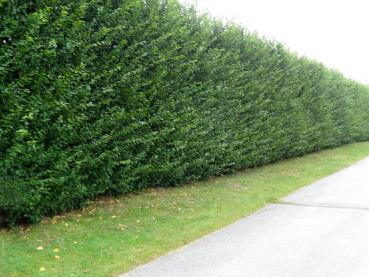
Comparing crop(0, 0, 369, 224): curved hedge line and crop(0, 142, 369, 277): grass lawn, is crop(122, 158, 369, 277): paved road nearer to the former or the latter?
crop(0, 142, 369, 277): grass lawn

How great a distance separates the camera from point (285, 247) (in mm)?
6035

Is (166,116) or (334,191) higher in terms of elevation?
(166,116)

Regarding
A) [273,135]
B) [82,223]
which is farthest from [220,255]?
[273,135]

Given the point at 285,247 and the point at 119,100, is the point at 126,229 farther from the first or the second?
the point at 285,247

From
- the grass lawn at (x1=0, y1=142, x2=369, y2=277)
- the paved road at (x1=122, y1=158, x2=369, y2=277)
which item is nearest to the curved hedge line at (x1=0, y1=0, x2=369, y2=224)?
the grass lawn at (x1=0, y1=142, x2=369, y2=277)

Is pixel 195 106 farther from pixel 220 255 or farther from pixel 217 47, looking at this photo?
pixel 220 255

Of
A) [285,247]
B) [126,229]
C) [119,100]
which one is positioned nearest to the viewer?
[285,247]

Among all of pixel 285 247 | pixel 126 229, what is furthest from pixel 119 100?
pixel 285 247

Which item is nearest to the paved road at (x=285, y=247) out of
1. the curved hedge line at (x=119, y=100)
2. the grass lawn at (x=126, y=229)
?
the grass lawn at (x=126, y=229)

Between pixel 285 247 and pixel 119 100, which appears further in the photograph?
pixel 119 100

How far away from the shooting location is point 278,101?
534 inches

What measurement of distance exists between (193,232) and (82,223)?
172 centimetres

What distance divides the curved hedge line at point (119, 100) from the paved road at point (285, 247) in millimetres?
1971

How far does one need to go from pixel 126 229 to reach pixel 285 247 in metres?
2.38
